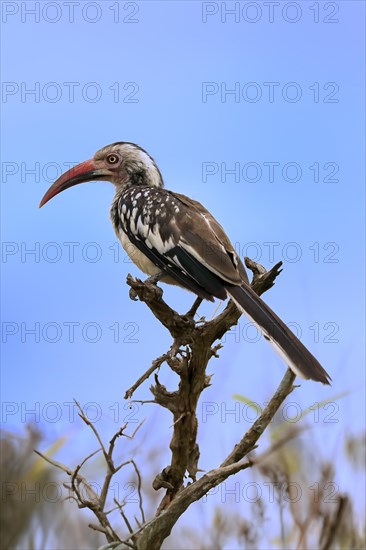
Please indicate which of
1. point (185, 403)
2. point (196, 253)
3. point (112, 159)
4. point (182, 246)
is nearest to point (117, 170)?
point (112, 159)

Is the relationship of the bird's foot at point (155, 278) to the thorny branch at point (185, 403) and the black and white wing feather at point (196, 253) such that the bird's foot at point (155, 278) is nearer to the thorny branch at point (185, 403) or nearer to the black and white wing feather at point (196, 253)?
the black and white wing feather at point (196, 253)

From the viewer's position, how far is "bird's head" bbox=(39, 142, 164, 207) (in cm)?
612

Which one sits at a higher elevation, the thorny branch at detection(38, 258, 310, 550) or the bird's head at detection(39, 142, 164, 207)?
the bird's head at detection(39, 142, 164, 207)

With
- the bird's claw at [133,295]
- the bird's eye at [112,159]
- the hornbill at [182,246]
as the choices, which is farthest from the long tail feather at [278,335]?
the bird's eye at [112,159]

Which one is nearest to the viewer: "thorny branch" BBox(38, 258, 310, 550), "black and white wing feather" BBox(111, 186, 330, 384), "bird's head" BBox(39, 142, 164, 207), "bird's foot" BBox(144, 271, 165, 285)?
"thorny branch" BBox(38, 258, 310, 550)

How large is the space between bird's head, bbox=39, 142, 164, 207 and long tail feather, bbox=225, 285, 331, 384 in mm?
1978

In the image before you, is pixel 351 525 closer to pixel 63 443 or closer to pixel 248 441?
pixel 248 441

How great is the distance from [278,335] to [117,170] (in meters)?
2.65

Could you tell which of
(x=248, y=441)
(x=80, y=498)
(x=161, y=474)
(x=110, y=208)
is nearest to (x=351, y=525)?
(x=248, y=441)

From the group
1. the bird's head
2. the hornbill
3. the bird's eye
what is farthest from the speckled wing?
the bird's eye

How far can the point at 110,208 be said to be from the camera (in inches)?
227

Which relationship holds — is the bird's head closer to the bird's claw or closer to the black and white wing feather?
the black and white wing feather

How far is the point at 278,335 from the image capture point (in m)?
4.09

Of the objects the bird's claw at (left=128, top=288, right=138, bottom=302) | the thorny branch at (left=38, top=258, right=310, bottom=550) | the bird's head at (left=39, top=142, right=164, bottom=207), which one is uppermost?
the bird's head at (left=39, top=142, right=164, bottom=207)
